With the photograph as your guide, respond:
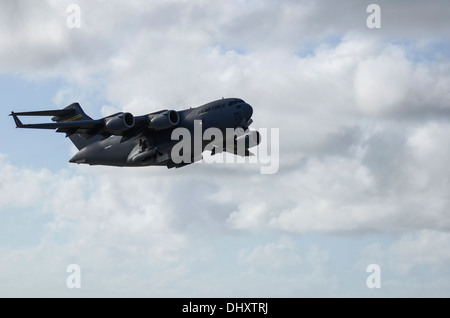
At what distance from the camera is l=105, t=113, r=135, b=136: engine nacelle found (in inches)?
1699

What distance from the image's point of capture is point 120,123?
43.1m

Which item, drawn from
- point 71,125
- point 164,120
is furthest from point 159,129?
point 71,125

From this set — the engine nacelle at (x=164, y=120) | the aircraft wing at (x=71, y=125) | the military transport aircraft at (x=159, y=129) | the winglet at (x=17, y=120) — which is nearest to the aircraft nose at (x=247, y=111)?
the military transport aircraft at (x=159, y=129)

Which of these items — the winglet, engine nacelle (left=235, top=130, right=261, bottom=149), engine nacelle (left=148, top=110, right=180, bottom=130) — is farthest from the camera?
engine nacelle (left=235, top=130, right=261, bottom=149)

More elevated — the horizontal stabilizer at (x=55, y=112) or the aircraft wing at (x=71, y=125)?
the horizontal stabilizer at (x=55, y=112)

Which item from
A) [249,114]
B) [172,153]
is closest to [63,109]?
[172,153]

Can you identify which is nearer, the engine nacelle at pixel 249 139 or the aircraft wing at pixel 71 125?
the aircraft wing at pixel 71 125

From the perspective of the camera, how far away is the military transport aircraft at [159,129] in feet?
142

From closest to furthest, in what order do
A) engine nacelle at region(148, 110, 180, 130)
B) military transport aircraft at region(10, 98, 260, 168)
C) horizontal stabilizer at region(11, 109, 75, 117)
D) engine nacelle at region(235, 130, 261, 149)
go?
military transport aircraft at region(10, 98, 260, 168), engine nacelle at region(148, 110, 180, 130), horizontal stabilizer at region(11, 109, 75, 117), engine nacelle at region(235, 130, 261, 149)

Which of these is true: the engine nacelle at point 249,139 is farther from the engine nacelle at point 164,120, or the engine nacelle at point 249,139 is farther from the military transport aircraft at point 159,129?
the engine nacelle at point 164,120

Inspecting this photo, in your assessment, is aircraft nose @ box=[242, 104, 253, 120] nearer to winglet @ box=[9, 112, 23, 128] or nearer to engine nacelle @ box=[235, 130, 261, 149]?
engine nacelle @ box=[235, 130, 261, 149]

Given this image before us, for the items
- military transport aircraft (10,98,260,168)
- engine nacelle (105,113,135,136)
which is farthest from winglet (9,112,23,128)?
engine nacelle (105,113,135,136)

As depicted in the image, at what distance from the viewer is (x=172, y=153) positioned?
44.4 meters

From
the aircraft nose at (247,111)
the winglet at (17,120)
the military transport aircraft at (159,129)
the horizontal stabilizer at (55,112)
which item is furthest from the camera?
the horizontal stabilizer at (55,112)
